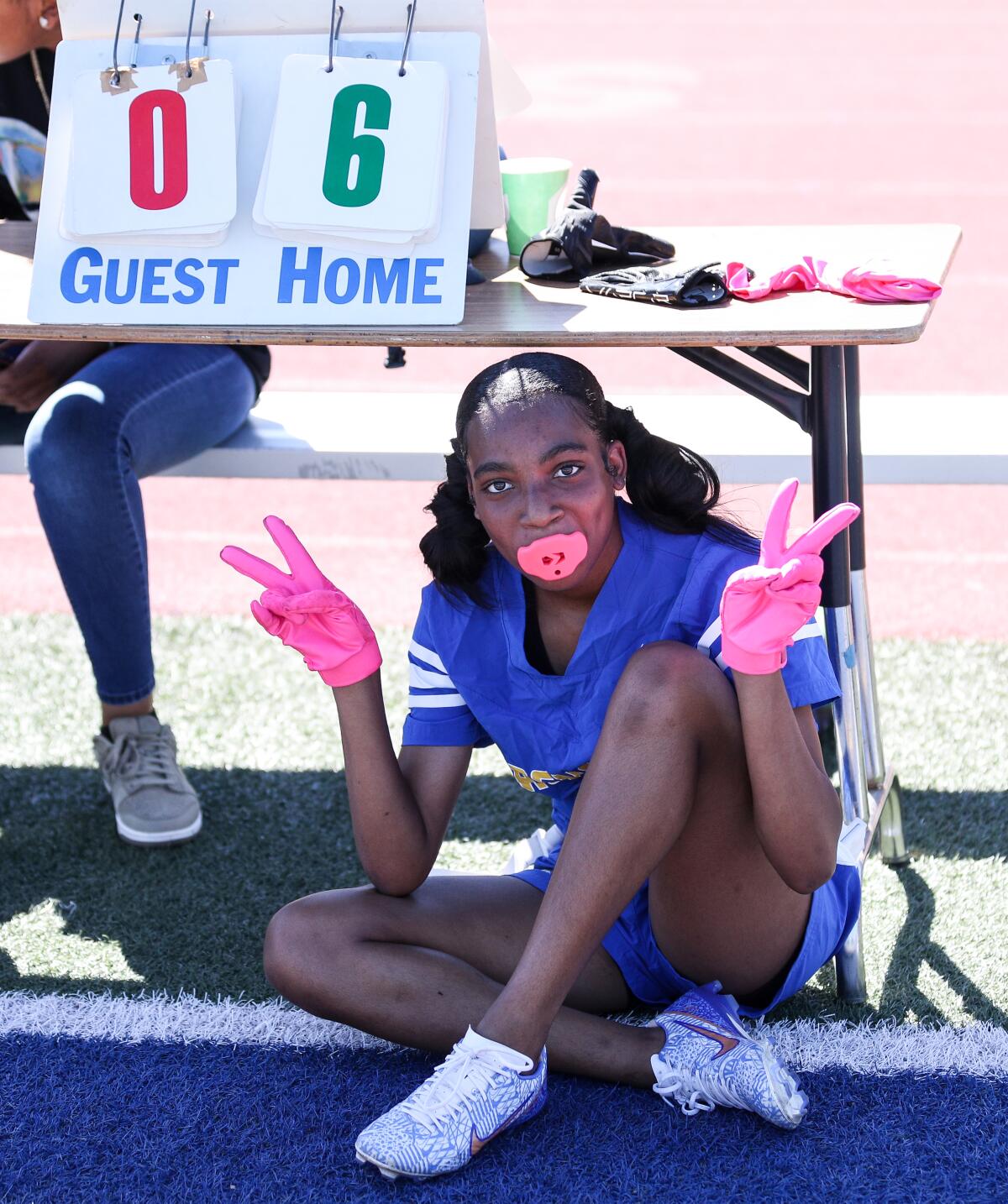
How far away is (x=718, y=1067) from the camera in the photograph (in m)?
1.74

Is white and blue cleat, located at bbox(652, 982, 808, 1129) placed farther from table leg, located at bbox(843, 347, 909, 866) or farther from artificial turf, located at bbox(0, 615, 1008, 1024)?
table leg, located at bbox(843, 347, 909, 866)

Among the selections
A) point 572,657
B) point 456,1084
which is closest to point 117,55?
point 572,657

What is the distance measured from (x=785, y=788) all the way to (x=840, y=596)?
494 mm

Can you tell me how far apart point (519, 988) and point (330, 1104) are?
35 centimetres

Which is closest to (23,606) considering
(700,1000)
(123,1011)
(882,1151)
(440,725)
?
(123,1011)

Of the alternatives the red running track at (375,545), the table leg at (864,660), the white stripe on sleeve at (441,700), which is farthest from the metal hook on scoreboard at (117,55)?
the red running track at (375,545)

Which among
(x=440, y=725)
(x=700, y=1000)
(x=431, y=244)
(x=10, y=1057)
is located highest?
(x=431, y=244)

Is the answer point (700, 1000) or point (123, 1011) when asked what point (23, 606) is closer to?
point (123, 1011)

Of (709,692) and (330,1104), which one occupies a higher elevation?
(709,692)

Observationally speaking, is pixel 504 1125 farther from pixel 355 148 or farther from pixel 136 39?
pixel 136 39

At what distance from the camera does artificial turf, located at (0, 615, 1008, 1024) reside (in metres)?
2.15

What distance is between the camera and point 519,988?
1.63 metres

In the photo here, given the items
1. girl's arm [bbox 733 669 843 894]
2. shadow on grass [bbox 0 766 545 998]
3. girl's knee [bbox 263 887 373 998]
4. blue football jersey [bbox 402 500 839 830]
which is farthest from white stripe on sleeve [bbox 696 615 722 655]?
shadow on grass [bbox 0 766 545 998]

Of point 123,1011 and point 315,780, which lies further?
point 315,780
